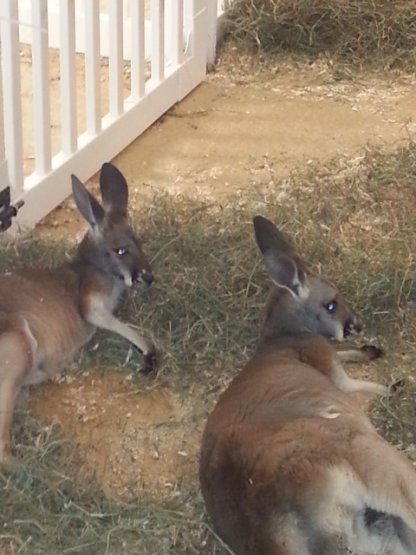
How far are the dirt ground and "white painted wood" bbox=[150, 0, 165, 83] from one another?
0.20 metres

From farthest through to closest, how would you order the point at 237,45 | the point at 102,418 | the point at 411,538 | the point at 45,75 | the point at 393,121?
the point at 237,45
the point at 393,121
the point at 45,75
the point at 102,418
the point at 411,538

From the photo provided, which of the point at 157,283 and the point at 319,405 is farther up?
the point at 319,405

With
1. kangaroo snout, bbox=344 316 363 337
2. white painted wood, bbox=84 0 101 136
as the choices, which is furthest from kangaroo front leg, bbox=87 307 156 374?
white painted wood, bbox=84 0 101 136

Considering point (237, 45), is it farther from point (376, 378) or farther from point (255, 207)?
point (376, 378)

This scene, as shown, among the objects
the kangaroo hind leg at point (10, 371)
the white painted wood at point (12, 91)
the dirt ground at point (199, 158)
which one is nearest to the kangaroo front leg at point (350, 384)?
the dirt ground at point (199, 158)

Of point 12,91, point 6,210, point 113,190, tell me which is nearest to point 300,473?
point 113,190

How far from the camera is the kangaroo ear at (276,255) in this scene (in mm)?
3516

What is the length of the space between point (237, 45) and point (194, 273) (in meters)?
2.19

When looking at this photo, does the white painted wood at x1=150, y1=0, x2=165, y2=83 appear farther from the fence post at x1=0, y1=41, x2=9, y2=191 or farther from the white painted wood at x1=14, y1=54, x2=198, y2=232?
the fence post at x1=0, y1=41, x2=9, y2=191

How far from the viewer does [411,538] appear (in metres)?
2.84

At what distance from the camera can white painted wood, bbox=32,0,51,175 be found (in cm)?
431

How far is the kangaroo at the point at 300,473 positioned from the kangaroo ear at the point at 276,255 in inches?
12.7

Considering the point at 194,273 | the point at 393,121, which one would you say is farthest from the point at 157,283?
the point at 393,121

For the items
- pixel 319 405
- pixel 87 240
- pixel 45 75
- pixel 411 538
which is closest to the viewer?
pixel 411 538
